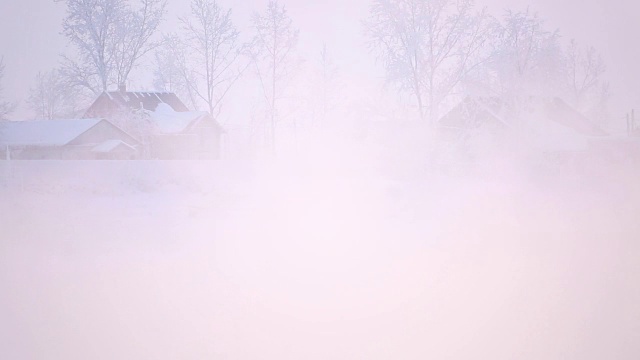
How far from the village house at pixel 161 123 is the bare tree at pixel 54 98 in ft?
3.28

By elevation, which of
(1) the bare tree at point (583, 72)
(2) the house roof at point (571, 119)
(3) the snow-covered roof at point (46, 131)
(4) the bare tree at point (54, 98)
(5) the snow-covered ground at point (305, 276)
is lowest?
(5) the snow-covered ground at point (305, 276)

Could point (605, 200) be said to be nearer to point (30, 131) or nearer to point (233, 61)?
point (233, 61)

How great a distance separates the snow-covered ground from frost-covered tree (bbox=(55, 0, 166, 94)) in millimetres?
13113

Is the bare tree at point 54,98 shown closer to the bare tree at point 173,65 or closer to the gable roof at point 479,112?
the bare tree at point 173,65

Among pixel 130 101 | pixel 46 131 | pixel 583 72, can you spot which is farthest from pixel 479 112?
pixel 130 101

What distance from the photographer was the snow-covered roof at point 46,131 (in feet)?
76.0

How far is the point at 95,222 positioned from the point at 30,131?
17.0 metres

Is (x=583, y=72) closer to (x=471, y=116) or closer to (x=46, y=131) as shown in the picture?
(x=471, y=116)

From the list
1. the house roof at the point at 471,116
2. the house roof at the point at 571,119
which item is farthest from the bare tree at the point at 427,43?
the house roof at the point at 571,119

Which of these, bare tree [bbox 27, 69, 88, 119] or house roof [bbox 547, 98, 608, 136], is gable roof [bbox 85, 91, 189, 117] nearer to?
bare tree [bbox 27, 69, 88, 119]

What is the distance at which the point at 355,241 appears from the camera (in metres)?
8.99

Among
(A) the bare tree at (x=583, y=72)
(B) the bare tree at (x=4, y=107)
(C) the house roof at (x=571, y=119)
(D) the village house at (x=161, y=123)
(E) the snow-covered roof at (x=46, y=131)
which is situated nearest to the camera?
(B) the bare tree at (x=4, y=107)

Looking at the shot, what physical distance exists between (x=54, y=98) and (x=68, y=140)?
7713 mm

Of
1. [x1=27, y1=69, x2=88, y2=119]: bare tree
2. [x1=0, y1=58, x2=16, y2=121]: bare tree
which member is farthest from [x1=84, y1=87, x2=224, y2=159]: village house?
[x1=0, y1=58, x2=16, y2=121]: bare tree
